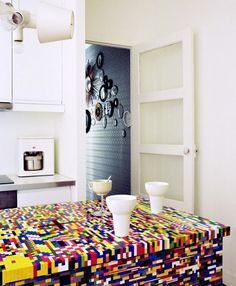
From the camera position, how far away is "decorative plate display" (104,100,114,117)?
15.2 ft

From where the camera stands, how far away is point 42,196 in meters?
2.58

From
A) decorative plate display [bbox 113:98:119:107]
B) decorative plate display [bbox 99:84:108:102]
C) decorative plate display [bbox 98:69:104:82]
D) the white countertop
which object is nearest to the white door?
decorative plate display [bbox 113:98:119:107]

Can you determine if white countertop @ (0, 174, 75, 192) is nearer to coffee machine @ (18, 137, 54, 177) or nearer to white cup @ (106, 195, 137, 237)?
coffee machine @ (18, 137, 54, 177)

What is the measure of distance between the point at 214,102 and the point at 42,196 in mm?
1626

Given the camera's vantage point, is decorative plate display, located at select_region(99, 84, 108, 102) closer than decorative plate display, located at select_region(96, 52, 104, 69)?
Yes

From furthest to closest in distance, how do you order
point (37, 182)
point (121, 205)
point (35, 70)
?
point (35, 70)
point (37, 182)
point (121, 205)

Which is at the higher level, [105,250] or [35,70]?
[35,70]

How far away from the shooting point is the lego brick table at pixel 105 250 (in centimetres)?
110

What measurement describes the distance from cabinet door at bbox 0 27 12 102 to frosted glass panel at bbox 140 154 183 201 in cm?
155

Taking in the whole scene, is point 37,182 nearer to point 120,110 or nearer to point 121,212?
point 121,212

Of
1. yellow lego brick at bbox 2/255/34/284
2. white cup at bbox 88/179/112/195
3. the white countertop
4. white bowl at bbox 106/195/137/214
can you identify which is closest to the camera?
yellow lego brick at bbox 2/255/34/284

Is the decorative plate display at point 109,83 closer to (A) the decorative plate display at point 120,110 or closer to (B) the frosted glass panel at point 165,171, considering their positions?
(A) the decorative plate display at point 120,110

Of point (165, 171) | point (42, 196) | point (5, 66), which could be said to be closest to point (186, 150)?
point (165, 171)

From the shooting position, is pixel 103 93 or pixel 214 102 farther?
pixel 103 93
